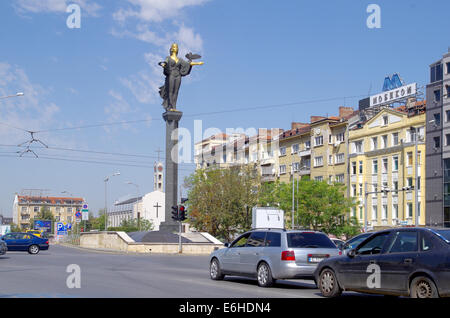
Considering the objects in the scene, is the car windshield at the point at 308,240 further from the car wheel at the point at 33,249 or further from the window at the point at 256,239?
the car wheel at the point at 33,249

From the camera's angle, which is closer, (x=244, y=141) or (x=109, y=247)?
(x=109, y=247)

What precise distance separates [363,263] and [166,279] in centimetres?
715

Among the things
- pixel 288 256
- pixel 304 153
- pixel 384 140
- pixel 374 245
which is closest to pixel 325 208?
pixel 384 140

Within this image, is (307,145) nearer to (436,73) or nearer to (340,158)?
(340,158)

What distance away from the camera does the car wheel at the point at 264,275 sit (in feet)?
53.1

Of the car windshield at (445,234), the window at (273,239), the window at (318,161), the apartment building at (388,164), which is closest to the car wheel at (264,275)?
the window at (273,239)

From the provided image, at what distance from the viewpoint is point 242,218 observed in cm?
6775

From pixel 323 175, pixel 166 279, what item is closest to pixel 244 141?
pixel 323 175

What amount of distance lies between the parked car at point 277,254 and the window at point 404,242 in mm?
3909

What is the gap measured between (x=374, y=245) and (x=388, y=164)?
53187 mm

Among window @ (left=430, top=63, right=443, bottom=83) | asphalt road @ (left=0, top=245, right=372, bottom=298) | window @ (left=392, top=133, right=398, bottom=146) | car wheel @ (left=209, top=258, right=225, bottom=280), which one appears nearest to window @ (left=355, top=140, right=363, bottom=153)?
window @ (left=392, top=133, right=398, bottom=146)

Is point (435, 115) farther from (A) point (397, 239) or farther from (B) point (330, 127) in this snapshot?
(A) point (397, 239)

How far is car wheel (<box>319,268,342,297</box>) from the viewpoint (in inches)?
533

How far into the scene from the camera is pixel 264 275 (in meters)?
16.4
